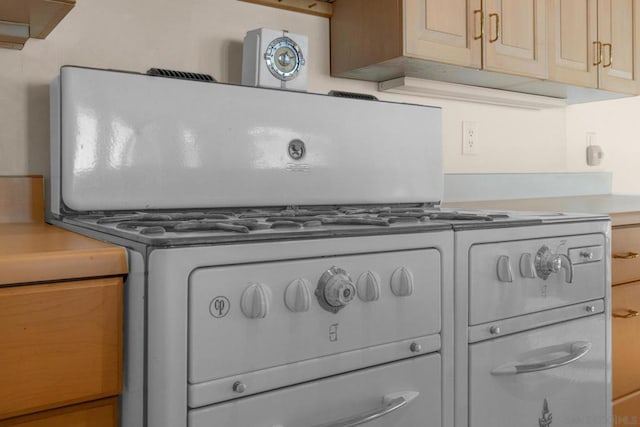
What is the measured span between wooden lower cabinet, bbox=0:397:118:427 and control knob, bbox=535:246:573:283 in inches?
30.0

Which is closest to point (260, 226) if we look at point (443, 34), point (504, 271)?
point (504, 271)

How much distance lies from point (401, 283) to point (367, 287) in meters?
0.07

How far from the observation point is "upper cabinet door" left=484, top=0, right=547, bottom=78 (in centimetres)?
169

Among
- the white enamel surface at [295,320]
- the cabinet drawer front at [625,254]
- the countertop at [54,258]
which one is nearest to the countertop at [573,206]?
the cabinet drawer front at [625,254]

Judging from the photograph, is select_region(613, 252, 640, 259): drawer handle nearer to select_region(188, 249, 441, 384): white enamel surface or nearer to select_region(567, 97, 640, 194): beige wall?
select_region(188, 249, 441, 384): white enamel surface

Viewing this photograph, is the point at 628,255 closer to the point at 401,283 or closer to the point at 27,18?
the point at 401,283

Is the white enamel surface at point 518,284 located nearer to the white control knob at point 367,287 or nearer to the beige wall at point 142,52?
the white control knob at point 367,287

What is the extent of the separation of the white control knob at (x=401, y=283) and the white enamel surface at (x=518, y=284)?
16cm

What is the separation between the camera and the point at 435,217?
1105mm

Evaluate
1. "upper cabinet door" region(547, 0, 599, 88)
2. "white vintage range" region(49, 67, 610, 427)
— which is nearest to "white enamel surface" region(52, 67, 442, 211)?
"white vintage range" region(49, 67, 610, 427)

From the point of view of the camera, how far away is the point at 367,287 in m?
0.85

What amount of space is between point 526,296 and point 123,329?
0.71 meters

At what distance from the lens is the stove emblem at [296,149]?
1378mm

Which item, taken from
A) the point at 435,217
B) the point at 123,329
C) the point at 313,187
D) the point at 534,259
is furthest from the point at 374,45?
the point at 123,329
